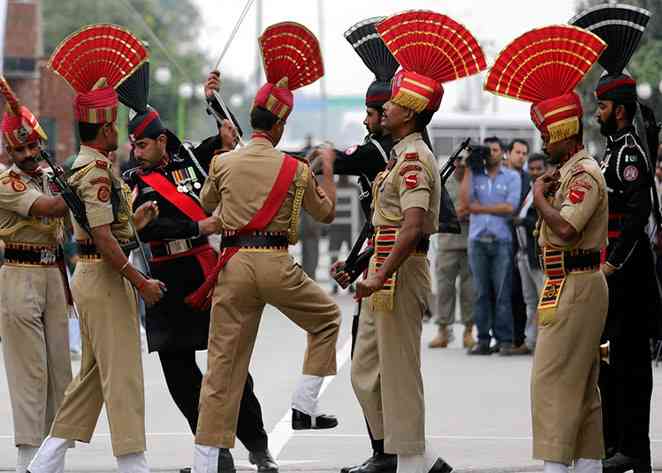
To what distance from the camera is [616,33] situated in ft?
29.4

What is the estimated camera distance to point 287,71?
8961mm

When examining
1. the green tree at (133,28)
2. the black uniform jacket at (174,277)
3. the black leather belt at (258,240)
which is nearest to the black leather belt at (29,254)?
the black uniform jacket at (174,277)

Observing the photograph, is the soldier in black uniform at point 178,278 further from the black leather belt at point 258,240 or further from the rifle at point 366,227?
the rifle at point 366,227

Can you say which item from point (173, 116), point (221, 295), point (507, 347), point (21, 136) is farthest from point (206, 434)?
point (173, 116)

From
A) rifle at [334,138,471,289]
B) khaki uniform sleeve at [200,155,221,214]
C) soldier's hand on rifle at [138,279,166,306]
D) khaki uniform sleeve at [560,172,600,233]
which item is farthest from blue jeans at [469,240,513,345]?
khaki uniform sleeve at [560,172,600,233]

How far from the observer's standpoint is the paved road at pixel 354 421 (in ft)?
32.6

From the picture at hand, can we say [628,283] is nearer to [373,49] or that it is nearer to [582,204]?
[582,204]

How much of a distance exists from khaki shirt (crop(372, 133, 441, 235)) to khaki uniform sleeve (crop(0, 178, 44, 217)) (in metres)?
1.87

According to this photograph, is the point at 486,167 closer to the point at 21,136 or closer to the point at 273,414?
the point at 273,414

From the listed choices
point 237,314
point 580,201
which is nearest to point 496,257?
point 237,314

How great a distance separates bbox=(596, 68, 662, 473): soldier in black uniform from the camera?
8844 mm

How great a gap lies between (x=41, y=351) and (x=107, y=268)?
1019 millimetres

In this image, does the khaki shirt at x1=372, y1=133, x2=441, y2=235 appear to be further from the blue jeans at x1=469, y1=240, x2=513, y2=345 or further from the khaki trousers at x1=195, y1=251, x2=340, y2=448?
the blue jeans at x1=469, y1=240, x2=513, y2=345

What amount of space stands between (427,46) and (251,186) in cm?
116
